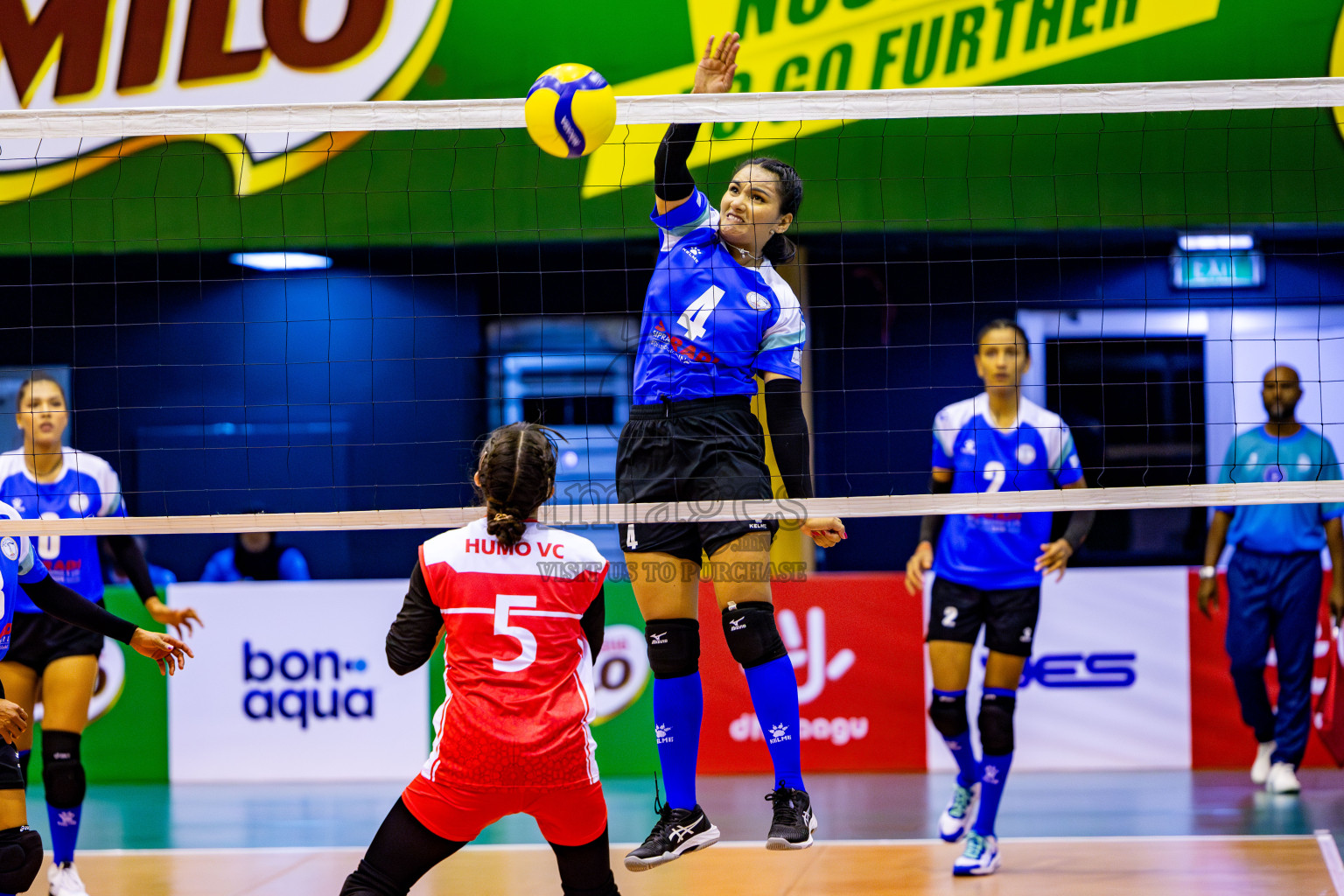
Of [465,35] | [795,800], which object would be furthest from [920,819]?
[465,35]

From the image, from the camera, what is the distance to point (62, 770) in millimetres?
4641

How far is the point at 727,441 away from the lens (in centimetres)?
366

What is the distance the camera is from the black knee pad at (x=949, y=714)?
16.9 feet

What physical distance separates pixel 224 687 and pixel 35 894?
2.20 m

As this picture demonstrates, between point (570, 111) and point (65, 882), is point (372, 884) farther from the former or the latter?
point (65, 882)

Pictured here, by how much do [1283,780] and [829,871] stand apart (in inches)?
113

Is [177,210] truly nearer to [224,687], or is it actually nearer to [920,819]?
[224,687]

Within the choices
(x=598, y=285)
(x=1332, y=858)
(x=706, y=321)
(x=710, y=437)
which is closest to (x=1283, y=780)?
(x=1332, y=858)

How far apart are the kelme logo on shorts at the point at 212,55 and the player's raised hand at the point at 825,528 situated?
5.41m

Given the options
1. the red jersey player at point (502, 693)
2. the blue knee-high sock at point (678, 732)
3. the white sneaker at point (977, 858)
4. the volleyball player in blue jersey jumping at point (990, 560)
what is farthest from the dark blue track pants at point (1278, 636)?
the red jersey player at point (502, 693)

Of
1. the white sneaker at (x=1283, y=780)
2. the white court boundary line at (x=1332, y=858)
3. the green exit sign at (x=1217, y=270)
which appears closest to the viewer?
the white court boundary line at (x=1332, y=858)

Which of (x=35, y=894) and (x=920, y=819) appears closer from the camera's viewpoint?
(x=35, y=894)

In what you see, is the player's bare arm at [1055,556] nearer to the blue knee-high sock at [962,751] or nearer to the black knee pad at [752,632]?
the blue knee-high sock at [962,751]

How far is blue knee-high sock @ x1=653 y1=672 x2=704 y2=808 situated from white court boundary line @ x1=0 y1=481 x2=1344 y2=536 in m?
0.53
